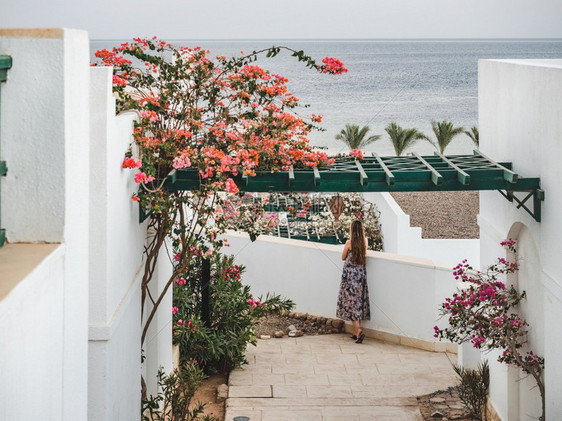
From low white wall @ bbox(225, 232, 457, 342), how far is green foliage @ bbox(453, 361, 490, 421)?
2206 mm

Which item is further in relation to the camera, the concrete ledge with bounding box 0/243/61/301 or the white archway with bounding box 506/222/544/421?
the white archway with bounding box 506/222/544/421

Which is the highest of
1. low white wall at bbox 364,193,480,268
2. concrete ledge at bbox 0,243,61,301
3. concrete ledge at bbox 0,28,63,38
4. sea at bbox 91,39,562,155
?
sea at bbox 91,39,562,155

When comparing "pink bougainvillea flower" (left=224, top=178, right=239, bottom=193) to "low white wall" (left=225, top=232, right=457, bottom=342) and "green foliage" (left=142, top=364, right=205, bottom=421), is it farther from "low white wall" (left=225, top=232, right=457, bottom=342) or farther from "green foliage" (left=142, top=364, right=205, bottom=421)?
"low white wall" (left=225, top=232, right=457, bottom=342)

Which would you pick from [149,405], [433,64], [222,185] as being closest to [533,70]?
[222,185]

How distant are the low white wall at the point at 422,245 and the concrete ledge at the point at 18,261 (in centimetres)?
1287

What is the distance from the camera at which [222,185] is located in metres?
7.38

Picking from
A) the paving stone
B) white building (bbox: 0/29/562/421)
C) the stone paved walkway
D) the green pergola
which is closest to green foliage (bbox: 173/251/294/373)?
the stone paved walkway

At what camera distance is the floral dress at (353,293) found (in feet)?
40.5

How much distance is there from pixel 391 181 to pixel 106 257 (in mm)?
2993

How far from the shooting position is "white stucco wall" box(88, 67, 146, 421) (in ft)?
19.0

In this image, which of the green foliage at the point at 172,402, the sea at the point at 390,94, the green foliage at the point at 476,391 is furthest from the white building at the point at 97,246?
the sea at the point at 390,94

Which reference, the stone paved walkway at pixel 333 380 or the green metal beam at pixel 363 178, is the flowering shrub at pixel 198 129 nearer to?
the green metal beam at pixel 363 178

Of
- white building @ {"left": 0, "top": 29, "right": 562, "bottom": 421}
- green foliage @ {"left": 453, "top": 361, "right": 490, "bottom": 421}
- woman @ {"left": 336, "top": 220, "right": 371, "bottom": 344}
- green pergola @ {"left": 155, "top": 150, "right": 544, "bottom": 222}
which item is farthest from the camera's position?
woman @ {"left": 336, "top": 220, "right": 371, "bottom": 344}

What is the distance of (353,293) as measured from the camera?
40.8ft
